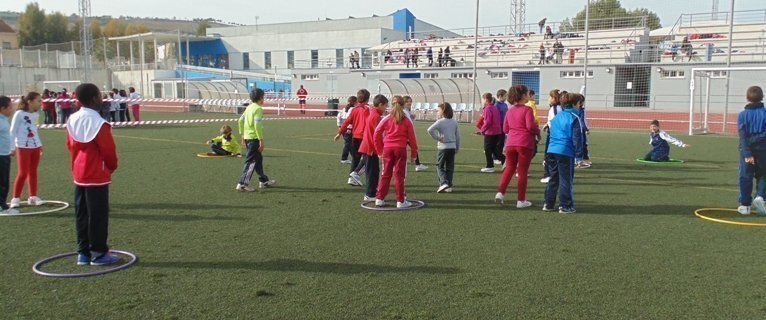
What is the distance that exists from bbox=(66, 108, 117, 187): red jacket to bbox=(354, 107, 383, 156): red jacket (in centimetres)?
415

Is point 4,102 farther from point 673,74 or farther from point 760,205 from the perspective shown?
point 673,74

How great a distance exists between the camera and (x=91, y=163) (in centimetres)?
598

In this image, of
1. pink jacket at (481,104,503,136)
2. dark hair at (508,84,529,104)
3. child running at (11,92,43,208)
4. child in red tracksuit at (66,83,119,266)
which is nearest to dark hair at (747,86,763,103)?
dark hair at (508,84,529,104)

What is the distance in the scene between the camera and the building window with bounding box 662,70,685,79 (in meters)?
33.9

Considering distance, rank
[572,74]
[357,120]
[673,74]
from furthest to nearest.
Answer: [572,74] < [673,74] < [357,120]

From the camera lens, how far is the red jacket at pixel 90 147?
234 inches

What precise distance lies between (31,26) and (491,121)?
8237 cm

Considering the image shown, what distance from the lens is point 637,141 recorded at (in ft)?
69.4

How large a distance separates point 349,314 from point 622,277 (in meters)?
2.58

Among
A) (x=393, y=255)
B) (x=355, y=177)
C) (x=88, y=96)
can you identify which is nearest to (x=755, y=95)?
(x=393, y=255)

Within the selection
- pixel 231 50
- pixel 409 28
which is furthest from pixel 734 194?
pixel 231 50

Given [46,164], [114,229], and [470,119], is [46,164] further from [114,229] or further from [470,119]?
[470,119]

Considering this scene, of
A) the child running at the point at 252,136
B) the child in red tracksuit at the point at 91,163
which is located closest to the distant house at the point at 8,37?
the child running at the point at 252,136

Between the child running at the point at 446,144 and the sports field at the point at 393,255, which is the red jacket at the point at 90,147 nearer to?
the sports field at the point at 393,255
